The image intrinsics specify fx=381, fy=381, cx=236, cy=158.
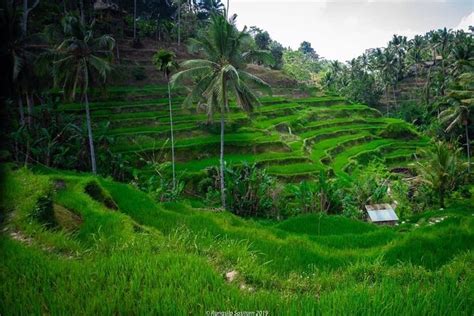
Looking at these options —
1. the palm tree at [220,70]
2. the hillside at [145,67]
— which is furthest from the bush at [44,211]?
the hillside at [145,67]

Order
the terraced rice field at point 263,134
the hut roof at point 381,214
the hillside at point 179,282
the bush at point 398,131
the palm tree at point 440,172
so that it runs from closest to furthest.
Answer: the hillside at point 179,282 → the hut roof at point 381,214 → the palm tree at point 440,172 → the terraced rice field at point 263,134 → the bush at point 398,131

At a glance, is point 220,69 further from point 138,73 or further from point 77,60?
point 138,73

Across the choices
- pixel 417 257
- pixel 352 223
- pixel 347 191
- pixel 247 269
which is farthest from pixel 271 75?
pixel 247 269

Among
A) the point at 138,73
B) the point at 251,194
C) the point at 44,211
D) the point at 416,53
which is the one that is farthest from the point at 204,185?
the point at 416,53

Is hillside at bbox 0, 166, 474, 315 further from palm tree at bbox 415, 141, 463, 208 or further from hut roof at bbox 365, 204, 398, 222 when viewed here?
palm tree at bbox 415, 141, 463, 208

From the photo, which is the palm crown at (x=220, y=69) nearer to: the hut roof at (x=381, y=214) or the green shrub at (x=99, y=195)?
the green shrub at (x=99, y=195)

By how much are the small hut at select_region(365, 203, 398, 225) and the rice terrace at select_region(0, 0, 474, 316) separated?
0.09 meters

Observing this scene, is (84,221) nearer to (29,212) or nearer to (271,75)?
(29,212)

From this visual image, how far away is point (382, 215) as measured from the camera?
1886 centimetres

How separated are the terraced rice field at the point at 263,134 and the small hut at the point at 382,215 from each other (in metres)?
6.81

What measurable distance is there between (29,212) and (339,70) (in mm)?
76849

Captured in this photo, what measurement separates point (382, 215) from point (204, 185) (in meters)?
10.0

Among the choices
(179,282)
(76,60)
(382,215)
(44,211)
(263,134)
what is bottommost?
(382,215)

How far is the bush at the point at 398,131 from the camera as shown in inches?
1682
